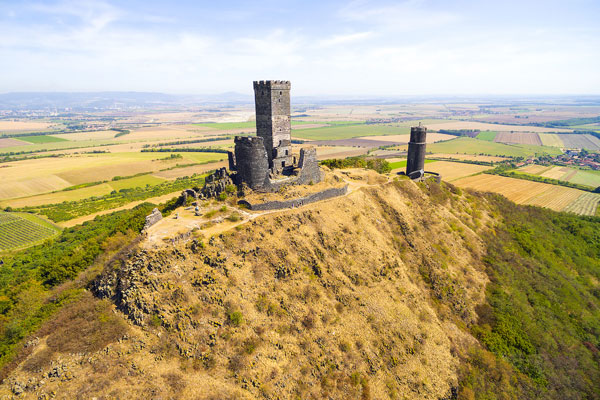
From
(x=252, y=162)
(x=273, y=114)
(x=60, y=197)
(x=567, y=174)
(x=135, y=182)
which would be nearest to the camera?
(x=252, y=162)

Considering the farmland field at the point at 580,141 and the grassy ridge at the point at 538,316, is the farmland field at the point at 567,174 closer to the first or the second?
the grassy ridge at the point at 538,316

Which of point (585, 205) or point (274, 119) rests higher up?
point (274, 119)

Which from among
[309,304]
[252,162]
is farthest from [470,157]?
[309,304]

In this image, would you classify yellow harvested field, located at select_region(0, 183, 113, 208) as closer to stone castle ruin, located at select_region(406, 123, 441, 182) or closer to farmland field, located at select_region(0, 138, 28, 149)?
stone castle ruin, located at select_region(406, 123, 441, 182)

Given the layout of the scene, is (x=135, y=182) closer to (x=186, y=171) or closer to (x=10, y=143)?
(x=186, y=171)

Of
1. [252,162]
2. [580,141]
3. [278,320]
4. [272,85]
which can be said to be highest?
[272,85]

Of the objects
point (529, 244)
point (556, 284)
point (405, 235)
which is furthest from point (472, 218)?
point (405, 235)
